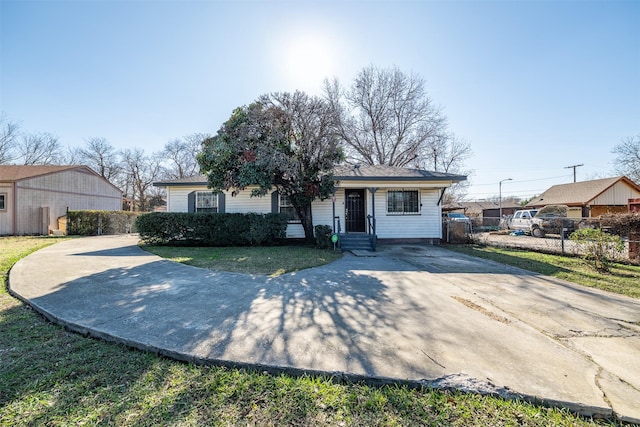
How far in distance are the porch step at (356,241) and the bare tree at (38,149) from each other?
3842 centimetres

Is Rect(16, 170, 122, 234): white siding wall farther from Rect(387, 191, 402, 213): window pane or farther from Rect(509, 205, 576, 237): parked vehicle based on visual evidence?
Rect(509, 205, 576, 237): parked vehicle

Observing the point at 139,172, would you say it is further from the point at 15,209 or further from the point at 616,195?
the point at 616,195

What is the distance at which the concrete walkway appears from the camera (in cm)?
219

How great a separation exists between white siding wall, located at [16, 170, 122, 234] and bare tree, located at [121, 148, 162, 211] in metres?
14.5

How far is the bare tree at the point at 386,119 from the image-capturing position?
22.0 metres

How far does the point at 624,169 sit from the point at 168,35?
43313mm

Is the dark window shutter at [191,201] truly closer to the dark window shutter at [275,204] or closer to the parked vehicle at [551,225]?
the dark window shutter at [275,204]

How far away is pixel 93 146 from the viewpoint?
3341 centimetres

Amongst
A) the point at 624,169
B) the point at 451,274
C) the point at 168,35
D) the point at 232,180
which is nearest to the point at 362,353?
the point at 451,274

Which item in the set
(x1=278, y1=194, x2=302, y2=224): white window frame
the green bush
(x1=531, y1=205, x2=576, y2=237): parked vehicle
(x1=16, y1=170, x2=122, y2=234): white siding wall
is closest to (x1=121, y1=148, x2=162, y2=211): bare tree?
(x1=16, y1=170, x2=122, y2=234): white siding wall

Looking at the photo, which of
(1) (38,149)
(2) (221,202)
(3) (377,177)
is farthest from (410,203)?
(1) (38,149)

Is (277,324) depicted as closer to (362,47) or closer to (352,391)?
(352,391)

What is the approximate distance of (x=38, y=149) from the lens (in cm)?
2962

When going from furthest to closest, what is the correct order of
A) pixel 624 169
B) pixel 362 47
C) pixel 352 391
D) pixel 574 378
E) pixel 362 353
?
pixel 624 169 < pixel 362 47 < pixel 362 353 < pixel 574 378 < pixel 352 391
